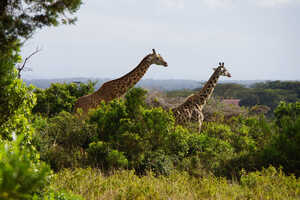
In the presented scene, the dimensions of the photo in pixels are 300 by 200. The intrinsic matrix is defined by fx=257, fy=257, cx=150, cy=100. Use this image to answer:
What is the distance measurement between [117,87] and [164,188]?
473 cm

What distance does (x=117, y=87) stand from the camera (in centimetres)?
823

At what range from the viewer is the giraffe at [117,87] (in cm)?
797

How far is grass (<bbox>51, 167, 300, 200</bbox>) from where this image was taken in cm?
374

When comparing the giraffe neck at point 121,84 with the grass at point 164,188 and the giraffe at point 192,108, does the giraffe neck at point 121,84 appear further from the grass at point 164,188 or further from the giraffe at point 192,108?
the grass at point 164,188

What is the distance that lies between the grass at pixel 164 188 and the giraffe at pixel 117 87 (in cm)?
360

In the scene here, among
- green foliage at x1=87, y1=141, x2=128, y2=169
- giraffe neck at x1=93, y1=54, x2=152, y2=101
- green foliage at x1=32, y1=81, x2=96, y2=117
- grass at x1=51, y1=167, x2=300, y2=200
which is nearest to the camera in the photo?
grass at x1=51, y1=167, x2=300, y2=200

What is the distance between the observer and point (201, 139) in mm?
6828

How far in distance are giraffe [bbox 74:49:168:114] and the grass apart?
3.60m

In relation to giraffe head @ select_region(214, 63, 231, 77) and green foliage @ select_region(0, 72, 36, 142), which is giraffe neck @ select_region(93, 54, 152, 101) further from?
green foliage @ select_region(0, 72, 36, 142)

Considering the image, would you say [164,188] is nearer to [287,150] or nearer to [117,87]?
[287,150]

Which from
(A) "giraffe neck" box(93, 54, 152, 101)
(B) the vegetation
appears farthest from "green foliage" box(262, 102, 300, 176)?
(A) "giraffe neck" box(93, 54, 152, 101)

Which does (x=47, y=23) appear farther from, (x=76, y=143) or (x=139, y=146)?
(x=76, y=143)

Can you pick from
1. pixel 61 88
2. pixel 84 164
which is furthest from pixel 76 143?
pixel 61 88

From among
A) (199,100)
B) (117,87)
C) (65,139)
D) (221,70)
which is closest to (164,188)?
(65,139)
